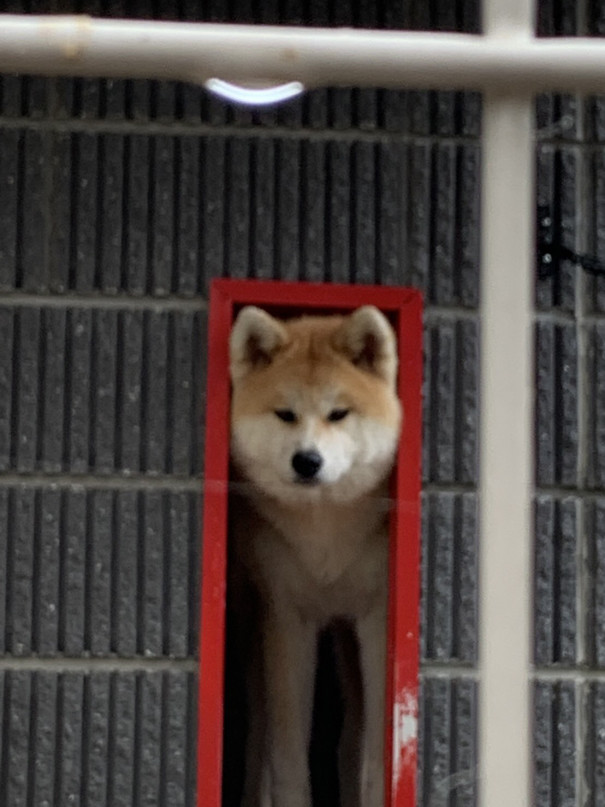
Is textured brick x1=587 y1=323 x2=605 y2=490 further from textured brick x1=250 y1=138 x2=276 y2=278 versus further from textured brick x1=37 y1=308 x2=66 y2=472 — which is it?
textured brick x1=37 y1=308 x2=66 y2=472

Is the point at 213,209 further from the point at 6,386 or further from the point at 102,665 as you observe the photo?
the point at 102,665

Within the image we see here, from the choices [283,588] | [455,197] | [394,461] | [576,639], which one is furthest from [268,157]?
[576,639]

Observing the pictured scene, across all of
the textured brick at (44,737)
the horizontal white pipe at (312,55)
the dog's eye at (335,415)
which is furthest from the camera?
the dog's eye at (335,415)

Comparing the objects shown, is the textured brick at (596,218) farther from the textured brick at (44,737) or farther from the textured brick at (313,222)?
the textured brick at (44,737)

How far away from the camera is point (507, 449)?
49 cm

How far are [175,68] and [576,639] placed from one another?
842mm

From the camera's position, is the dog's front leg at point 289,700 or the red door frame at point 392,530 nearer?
the red door frame at point 392,530

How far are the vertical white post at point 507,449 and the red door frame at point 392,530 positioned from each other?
68 centimetres

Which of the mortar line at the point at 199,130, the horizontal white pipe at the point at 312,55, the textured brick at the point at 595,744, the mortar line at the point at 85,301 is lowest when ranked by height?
the textured brick at the point at 595,744

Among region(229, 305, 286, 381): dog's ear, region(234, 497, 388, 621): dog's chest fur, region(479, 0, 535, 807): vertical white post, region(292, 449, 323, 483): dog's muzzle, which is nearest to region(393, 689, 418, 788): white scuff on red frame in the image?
region(234, 497, 388, 621): dog's chest fur

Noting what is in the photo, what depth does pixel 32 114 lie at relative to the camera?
117 centimetres

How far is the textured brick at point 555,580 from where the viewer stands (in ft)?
Result: 3.83

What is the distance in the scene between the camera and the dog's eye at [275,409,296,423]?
1220 millimetres

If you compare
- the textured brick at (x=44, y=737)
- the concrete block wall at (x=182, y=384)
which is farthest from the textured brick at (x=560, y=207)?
the textured brick at (x=44, y=737)
